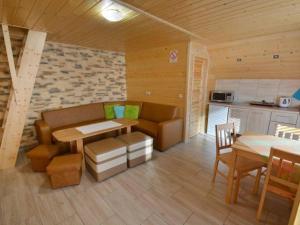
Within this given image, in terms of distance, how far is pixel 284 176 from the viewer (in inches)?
62.8

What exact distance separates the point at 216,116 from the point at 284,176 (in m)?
2.56

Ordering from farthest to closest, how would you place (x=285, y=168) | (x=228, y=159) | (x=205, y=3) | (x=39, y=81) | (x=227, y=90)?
(x=227, y=90) → (x=39, y=81) → (x=228, y=159) → (x=205, y=3) → (x=285, y=168)

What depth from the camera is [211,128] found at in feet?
13.8

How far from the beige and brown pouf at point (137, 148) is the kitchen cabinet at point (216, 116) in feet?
6.97

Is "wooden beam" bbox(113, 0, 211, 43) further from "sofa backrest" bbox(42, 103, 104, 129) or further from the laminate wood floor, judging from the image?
"sofa backrest" bbox(42, 103, 104, 129)

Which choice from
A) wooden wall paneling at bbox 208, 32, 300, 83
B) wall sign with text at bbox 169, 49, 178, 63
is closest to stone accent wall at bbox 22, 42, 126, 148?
wall sign with text at bbox 169, 49, 178, 63

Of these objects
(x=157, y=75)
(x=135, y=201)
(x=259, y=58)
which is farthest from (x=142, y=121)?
(x=259, y=58)

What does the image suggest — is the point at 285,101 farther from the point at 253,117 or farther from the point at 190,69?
the point at 190,69

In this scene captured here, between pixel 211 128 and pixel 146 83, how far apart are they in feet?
7.29

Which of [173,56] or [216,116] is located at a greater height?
[173,56]

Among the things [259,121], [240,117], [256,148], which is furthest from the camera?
[240,117]

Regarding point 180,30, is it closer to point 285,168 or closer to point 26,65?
point 285,168

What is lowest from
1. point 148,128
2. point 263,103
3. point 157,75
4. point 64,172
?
point 64,172

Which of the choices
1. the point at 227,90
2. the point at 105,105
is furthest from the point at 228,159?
the point at 105,105
